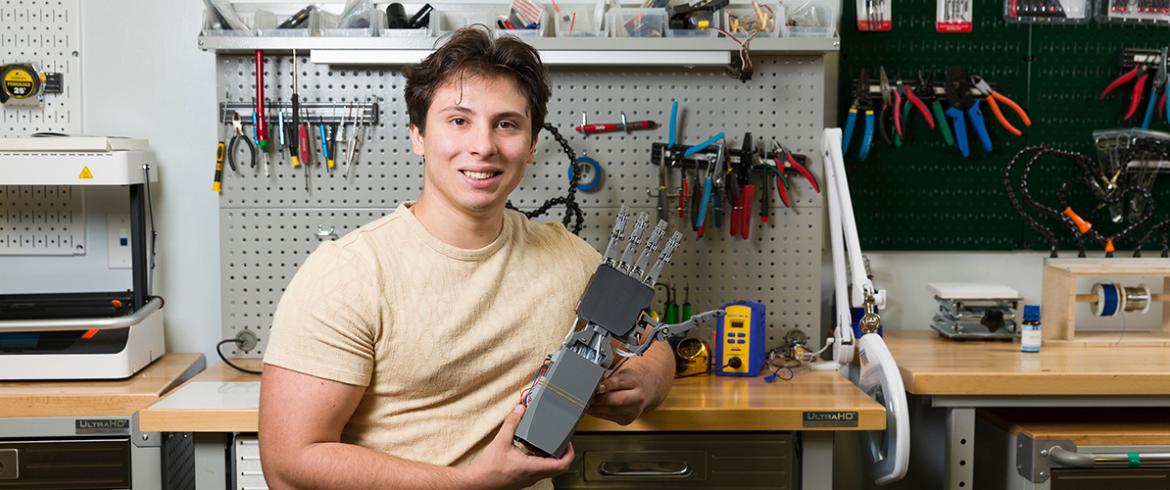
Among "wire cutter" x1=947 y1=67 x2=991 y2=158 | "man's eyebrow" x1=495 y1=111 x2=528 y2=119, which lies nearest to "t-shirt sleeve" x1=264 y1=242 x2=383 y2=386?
"man's eyebrow" x1=495 y1=111 x2=528 y2=119

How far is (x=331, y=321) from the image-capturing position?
139 cm

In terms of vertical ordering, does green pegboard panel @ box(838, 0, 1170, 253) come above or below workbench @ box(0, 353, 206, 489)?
above

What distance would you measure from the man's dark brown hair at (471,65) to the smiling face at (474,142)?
0.04ft

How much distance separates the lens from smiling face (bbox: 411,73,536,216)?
4.85ft

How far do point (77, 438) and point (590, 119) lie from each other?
4.23ft

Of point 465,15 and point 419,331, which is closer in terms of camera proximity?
point 419,331

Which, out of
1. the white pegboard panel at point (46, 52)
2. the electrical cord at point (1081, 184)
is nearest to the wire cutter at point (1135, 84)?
the electrical cord at point (1081, 184)

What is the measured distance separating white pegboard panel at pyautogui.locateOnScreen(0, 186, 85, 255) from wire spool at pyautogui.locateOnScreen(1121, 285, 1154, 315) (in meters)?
2.58

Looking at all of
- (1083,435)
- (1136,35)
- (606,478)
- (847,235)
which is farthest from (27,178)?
(1136,35)

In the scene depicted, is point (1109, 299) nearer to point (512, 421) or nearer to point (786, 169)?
point (786, 169)

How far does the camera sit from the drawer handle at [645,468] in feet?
6.45

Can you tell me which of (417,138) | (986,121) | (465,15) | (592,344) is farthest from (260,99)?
(986,121)

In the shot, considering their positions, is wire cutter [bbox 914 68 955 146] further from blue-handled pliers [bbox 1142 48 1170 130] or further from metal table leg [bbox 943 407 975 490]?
metal table leg [bbox 943 407 975 490]

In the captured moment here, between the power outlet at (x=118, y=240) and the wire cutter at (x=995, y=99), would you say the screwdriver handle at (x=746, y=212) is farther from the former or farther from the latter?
the power outlet at (x=118, y=240)
